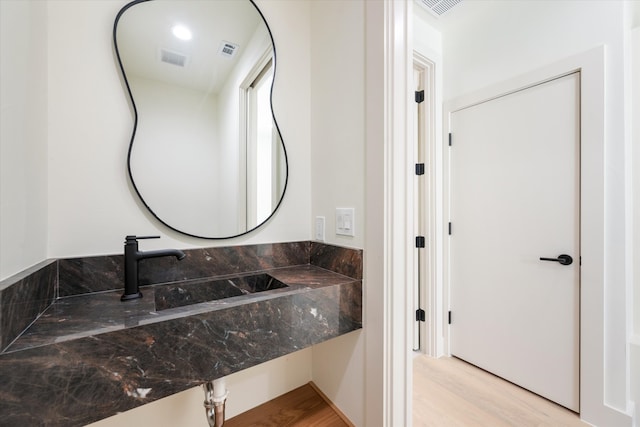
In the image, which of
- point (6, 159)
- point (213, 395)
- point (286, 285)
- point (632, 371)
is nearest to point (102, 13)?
point (6, 159)

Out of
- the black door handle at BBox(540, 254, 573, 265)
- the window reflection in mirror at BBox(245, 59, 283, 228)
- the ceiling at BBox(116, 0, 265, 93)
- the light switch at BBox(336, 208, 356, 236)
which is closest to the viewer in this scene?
the ceiling at BBox(116, 0, 265, 93)

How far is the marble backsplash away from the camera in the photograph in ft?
1.87

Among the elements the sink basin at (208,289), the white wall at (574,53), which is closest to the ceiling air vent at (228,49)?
the sink basin at (208,289)

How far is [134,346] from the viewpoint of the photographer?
0.62 m

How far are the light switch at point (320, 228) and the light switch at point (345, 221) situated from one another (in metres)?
0.13

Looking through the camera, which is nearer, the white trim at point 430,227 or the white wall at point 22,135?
the white wall at point 22,135

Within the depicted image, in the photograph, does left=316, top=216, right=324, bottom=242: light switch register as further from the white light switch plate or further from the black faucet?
the black faucet

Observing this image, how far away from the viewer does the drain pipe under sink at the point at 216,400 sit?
0.85 metres

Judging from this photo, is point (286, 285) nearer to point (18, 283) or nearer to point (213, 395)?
point (213, 395)

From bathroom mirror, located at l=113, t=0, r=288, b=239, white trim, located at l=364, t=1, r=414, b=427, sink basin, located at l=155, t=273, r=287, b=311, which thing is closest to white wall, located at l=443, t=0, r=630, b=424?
white trim, located at l=364, t=1, r=414, b=427

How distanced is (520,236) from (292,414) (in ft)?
5.88

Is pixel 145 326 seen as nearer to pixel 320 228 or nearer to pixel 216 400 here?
pixel 216 400

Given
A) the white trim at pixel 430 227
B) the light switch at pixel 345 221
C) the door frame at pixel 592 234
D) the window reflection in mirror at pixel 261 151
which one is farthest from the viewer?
the white trim at pixel 430 227

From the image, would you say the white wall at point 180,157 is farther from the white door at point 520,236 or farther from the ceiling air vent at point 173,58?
the white door at point 520,236
